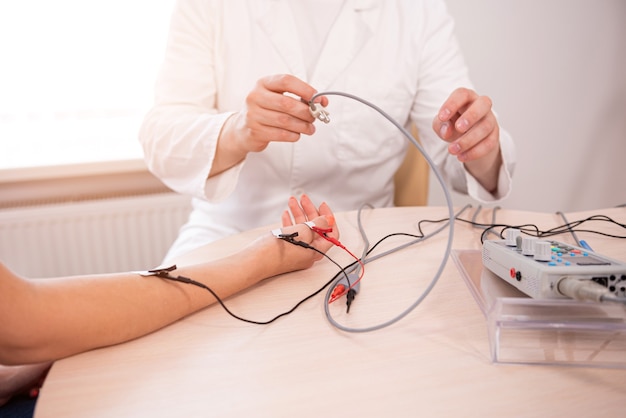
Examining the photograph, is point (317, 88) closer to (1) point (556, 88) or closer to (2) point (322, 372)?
(2) point (322, 372)

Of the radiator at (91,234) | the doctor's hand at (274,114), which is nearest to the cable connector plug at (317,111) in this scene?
the doctor's hand at (274,114)

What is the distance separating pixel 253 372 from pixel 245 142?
50 centimetres

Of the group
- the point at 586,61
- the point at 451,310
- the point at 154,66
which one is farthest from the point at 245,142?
the point at 586,61

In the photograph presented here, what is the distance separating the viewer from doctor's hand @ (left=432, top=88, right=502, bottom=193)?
2.66 ft

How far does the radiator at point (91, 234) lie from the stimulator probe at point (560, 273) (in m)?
1.31

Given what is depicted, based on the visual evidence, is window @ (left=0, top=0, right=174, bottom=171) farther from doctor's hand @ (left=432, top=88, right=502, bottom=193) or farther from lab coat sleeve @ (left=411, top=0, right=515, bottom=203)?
doctor's hand @ (left=432, top=88, right=502, bottom=193)

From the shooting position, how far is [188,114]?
105 cm

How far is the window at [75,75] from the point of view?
5.08 feet

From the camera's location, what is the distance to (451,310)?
0.60 meters

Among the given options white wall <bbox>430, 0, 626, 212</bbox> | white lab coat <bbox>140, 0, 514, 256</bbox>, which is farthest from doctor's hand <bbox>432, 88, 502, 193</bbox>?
white wall <bbox>430, 0, 626, 212</bbox>

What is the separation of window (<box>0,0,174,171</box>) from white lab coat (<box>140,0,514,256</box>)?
1.98ft

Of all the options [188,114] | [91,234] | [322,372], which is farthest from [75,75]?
[322,372]

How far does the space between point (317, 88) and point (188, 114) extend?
0.28m

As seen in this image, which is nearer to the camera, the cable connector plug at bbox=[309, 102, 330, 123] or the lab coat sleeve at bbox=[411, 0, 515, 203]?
the cable connector plug at bbox=[309, 102, 330, 123]
